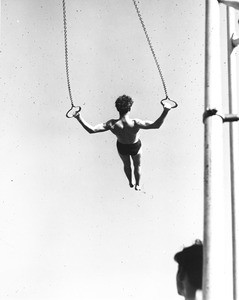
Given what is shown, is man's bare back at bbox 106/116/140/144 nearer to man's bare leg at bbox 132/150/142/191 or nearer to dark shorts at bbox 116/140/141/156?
dark shorts at bbox 116/140/141/156

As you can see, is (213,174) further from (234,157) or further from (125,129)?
(125,129)

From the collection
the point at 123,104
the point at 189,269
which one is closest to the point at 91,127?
the point at 123,104

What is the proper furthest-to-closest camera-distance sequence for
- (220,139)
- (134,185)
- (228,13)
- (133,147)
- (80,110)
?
(134,185), (133,147), (80,110), (228,13), (220,139)

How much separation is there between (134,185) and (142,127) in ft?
6.05

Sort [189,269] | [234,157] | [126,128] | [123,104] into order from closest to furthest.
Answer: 1. [189,269]
2. [234,157]
3. [123,104]
4. [126,128]

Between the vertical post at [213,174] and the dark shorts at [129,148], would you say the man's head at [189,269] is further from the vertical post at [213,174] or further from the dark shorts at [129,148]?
the dark shorts at [129,148]

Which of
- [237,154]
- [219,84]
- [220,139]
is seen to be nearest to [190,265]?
[220,139]

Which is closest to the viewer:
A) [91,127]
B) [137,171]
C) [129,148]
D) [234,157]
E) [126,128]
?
[234,157]

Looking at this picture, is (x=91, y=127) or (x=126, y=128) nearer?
(x=91, y=127)

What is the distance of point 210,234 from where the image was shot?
240cm

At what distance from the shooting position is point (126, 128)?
8.08 m

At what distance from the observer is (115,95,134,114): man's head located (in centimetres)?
773

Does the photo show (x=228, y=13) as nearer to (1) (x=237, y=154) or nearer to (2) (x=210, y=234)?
(1) (x=237, y=154)

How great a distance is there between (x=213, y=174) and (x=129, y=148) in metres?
6.00
